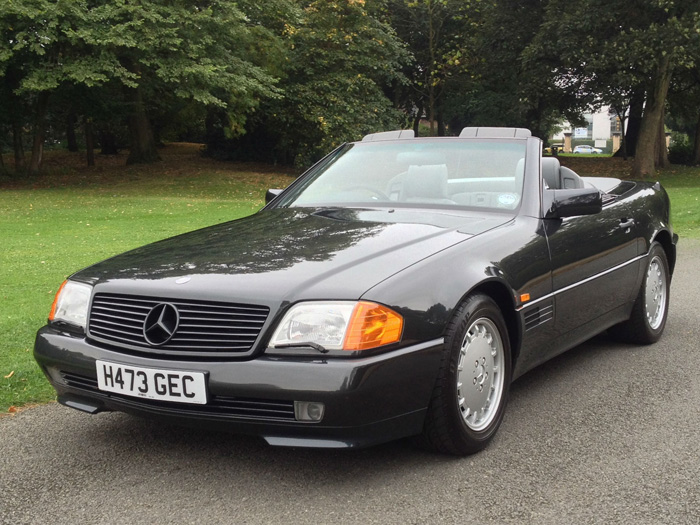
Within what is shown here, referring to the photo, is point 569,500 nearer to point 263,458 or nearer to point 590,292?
point 263,458

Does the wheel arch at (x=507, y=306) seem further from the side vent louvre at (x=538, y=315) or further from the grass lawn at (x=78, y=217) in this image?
the grass lawn at (x=78, y=217)

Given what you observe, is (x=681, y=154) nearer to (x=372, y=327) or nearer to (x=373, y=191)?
(x=373, y=191)

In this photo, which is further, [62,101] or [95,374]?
[62,101]

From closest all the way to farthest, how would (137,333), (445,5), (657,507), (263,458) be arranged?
(657,507) → (137,333) → (263,458) → (445,5)

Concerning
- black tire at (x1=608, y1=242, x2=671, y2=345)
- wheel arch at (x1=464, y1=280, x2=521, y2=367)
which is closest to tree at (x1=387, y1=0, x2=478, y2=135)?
black tire at (x1=608, y1=242, x2=671, y2=345)

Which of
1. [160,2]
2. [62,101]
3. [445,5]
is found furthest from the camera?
[445,5]

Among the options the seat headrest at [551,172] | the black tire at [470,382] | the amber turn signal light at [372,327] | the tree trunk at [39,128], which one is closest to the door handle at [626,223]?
the seat headrest at [551,172]

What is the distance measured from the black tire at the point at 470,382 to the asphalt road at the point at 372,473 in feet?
0.35

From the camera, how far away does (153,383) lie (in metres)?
3.05

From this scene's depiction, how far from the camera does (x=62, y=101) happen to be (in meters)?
30.1

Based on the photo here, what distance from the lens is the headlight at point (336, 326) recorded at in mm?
2928

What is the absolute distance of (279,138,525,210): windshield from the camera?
4375mm

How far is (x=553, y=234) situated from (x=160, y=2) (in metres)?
22.9

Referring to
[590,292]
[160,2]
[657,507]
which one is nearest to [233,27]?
[160,2]
